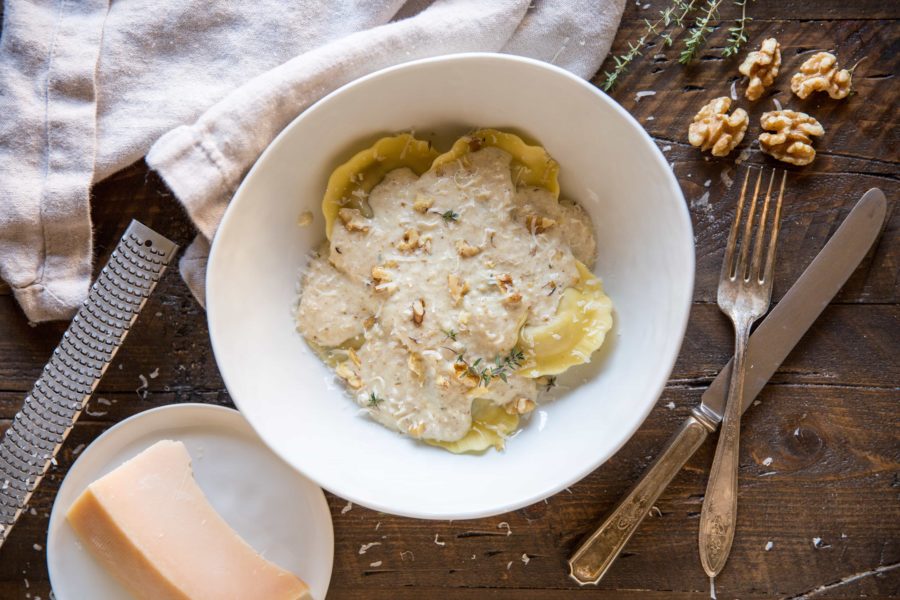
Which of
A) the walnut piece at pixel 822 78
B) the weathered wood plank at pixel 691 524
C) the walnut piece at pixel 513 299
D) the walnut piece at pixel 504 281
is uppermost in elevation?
the walnut piece at pixel 822 78

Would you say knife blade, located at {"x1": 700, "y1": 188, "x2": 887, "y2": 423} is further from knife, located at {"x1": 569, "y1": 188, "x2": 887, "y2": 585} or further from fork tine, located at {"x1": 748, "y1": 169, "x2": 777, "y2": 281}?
fork tine, located at {"x1": 748, "y1": 169, "x2": 777, "y2": 281}

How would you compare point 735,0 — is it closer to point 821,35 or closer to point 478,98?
point 821,35

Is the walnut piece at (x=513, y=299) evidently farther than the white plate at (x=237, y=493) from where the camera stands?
No

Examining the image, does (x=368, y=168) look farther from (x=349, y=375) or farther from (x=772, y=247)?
(x=772, y=247)

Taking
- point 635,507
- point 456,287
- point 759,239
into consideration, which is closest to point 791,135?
point 759,239

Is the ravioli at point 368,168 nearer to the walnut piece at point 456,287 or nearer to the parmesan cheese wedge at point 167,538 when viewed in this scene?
the walnut piece at point 456,287

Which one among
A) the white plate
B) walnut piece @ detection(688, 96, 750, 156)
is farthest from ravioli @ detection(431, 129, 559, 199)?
the white plate

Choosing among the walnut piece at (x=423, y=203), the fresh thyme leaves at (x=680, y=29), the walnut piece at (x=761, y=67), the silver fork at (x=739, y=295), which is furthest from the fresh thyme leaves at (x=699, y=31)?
the walnut piece at (x=423, y=203)
